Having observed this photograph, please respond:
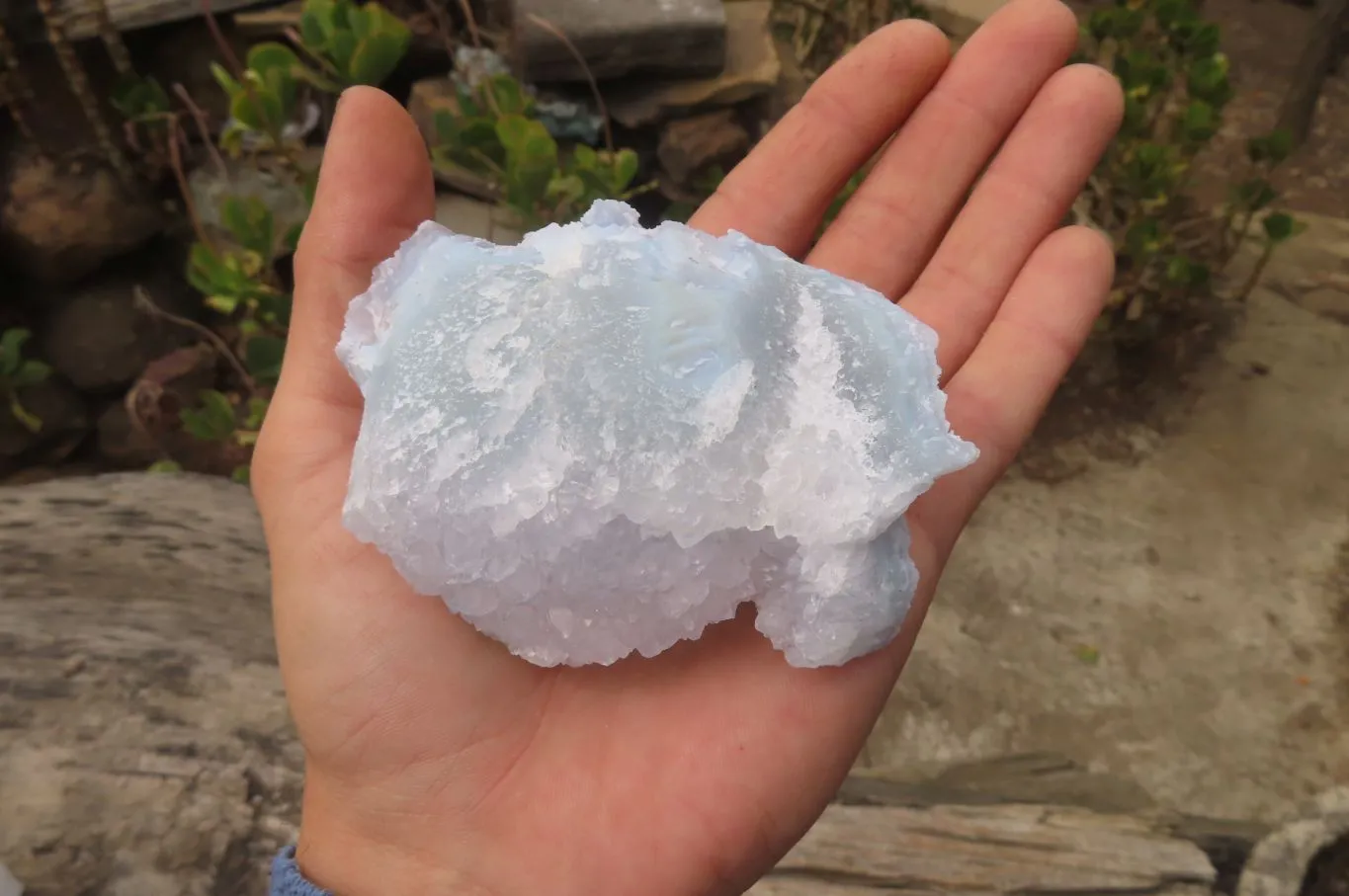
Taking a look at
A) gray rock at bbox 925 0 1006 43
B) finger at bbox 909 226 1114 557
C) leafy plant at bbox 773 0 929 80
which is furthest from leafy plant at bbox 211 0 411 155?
gray rock at bbox 925 0 1006 43

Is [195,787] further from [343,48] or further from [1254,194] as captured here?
[1254,194]

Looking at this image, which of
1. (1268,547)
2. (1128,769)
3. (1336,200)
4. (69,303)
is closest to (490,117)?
(69,303)

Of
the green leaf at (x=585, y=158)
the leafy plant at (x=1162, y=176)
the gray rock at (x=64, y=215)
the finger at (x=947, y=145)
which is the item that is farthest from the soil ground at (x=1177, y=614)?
the gray rock at (x=64, y=215)

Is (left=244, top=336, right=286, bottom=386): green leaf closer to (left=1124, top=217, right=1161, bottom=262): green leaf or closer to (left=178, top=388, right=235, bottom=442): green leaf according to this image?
Result: (left=178, top=388, right=235, bottom=442): green leaf

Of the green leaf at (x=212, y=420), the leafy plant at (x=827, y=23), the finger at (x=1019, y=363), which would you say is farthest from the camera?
the leafy plant at (x=827, y=23)

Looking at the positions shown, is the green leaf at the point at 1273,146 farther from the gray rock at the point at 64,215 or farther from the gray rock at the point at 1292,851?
the gray rock at the point at 64,215

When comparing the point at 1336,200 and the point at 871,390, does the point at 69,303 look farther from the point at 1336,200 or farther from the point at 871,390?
the point at 1336,200

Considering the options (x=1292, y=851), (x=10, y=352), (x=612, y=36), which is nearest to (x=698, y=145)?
(x=612, y=36)
